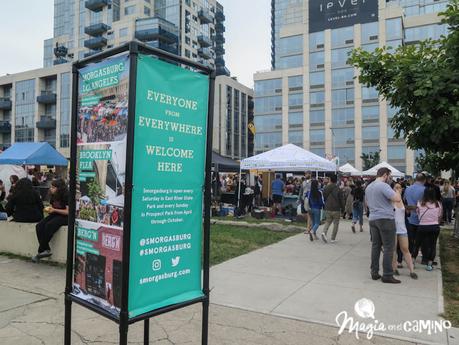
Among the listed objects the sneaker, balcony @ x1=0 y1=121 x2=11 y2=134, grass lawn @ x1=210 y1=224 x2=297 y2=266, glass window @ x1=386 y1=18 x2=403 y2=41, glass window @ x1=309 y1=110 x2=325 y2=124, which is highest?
glass window @ x1=386 y1=18 x2=403 y2=41

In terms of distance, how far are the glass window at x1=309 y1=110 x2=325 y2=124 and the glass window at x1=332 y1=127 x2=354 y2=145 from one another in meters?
2.91

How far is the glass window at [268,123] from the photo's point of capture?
75875 millimetres

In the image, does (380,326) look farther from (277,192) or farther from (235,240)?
(277,192)

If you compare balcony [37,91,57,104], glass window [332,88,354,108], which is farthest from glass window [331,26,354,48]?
balcony [37,91,57,104]

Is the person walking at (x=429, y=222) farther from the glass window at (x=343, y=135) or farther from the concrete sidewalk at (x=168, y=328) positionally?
the glass window at (x=343, y=135)

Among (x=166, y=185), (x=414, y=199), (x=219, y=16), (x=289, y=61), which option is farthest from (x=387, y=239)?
(x=219, y=16)

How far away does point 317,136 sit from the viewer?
234 feet

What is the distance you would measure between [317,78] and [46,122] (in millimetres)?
47912

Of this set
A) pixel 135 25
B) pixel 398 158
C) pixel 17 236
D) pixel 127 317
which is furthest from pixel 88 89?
pixel 135 25

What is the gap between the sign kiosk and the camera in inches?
→ 107

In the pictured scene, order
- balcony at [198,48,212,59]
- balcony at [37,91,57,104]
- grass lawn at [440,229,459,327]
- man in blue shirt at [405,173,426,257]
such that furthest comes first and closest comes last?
balcony at [198,48,212,59] → balcony at [37,91,57,104] → man in blue shirt at [405,173,426,257] → grass lawn at [440,229,459,327]

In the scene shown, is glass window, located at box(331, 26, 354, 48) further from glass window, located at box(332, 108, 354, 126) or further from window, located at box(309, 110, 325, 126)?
window, located at box(309, 110, 325, 126)

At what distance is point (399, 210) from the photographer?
23.3 feet

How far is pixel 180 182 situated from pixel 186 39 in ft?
283
